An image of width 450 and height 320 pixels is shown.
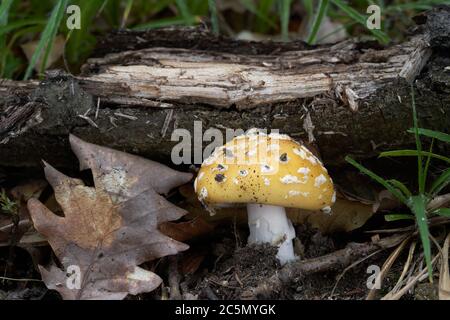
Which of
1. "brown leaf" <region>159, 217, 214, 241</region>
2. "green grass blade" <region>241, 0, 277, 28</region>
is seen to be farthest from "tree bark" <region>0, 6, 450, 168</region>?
"green grass blade" <region>241, 0, 277, 28</region>

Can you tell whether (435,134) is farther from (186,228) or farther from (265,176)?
(186,228)

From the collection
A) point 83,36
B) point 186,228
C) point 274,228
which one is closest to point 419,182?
point 274,228

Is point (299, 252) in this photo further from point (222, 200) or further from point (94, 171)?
point (94, 171)

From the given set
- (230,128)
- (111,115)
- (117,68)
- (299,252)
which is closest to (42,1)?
(117,68)


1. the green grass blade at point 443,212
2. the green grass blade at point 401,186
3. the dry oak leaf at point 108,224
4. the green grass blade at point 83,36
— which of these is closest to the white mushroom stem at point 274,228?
the dry oak leaf at point 108,224

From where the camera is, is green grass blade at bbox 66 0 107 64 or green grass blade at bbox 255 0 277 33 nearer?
green grass blade at bbox 66 0 107 64

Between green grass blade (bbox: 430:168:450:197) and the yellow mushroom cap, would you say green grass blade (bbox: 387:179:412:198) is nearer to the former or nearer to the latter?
green grass blade (bbox: 430:168:450:197)
